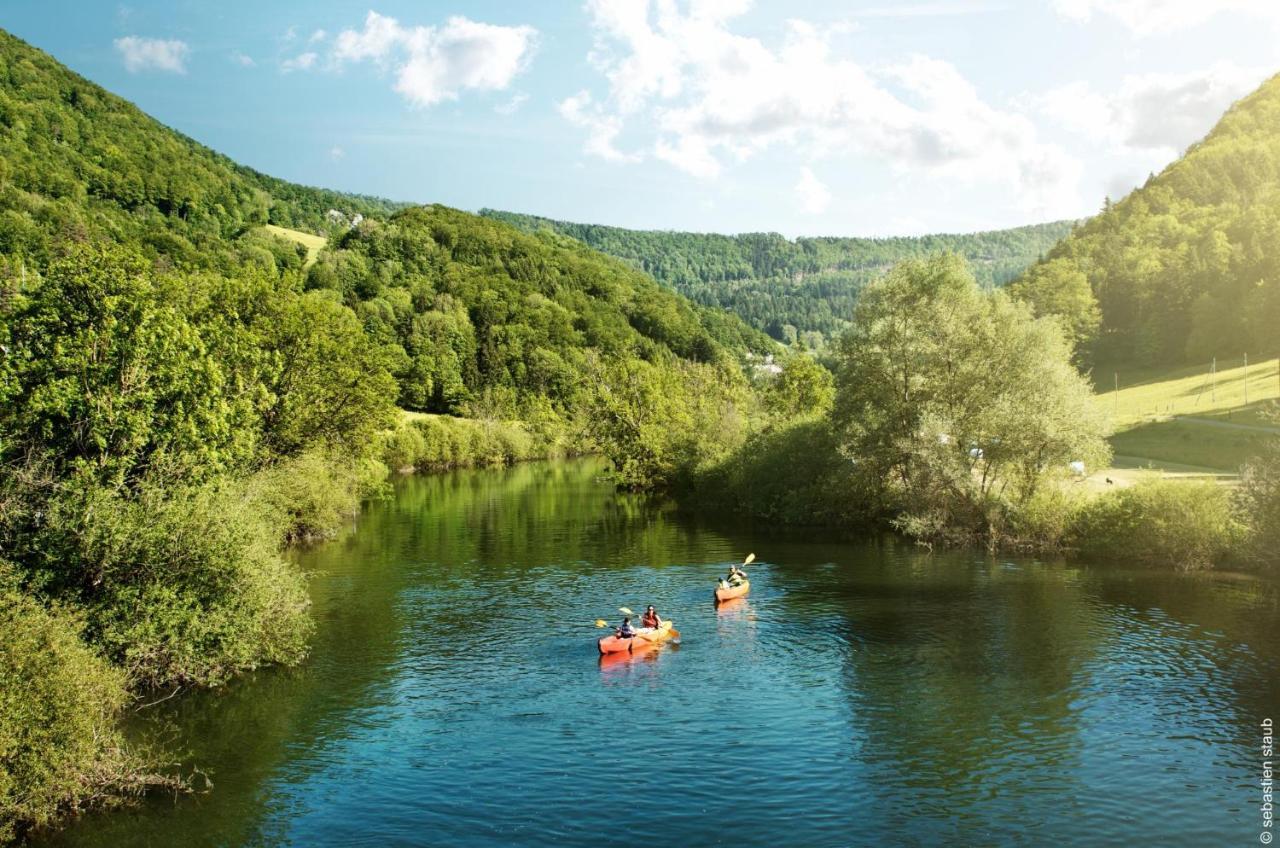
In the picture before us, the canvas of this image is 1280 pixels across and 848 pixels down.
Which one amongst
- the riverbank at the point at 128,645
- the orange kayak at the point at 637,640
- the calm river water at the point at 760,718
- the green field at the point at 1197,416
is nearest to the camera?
the riverbank at the point at 128,645

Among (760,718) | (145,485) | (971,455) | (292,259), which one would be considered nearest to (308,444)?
(145,485)

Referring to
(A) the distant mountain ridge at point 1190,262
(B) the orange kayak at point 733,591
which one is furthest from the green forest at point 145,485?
(A) the distant mountain ridge at point 1190,262

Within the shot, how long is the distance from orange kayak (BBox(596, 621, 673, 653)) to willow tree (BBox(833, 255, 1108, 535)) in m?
24.7

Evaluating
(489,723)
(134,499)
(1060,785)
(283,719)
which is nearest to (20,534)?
(134,499)

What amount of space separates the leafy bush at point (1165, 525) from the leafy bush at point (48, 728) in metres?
48.9

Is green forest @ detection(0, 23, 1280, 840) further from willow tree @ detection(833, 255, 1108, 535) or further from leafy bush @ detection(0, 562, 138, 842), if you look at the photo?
willow tree @ detection(833, 255, 1108, 535)

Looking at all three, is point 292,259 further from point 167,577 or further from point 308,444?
point 167,577

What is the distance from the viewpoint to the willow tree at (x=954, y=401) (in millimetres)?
55094

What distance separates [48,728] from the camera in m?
22.1

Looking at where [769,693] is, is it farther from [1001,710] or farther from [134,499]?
[134,499]

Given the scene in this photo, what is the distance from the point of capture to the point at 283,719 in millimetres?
30766

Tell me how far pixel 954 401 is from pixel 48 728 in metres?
52.7

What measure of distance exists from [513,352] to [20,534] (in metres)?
149

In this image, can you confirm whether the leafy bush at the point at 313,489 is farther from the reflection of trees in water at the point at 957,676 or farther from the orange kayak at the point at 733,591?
the reflection of trees in water at the point at 957,676
